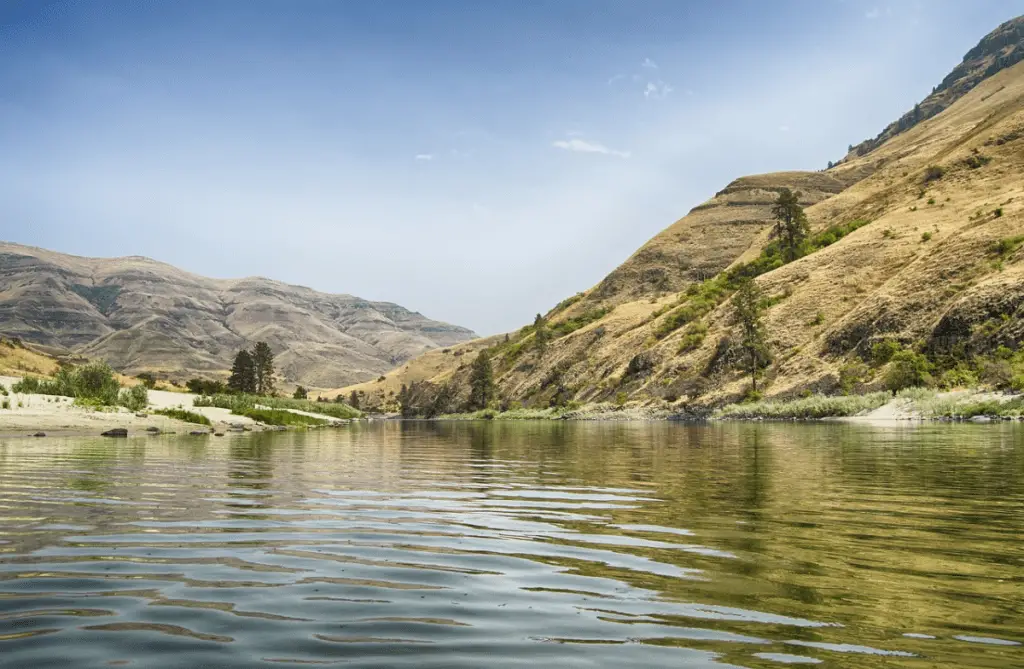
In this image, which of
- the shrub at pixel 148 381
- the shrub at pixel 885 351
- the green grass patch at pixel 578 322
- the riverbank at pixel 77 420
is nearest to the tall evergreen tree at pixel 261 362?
the shrub at pixel 148 381

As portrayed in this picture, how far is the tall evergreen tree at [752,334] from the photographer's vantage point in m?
86.1

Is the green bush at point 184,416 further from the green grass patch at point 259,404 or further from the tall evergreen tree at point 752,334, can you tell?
the tall evergreen tree at point 752,334

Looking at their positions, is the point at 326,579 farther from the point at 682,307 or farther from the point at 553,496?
the point at 682,307

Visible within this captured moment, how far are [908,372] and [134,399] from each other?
6582cm

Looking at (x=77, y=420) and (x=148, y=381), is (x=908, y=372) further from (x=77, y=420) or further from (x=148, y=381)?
(x=148, y=381)

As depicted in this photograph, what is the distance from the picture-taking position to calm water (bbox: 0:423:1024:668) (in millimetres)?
5363

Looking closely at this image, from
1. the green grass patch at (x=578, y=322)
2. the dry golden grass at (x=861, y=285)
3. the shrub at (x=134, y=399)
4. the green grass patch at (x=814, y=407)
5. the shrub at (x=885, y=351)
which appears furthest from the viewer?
the green grass patch at (x=578, y=322)

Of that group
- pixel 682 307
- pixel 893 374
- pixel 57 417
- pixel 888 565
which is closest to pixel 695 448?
pixel 888 565

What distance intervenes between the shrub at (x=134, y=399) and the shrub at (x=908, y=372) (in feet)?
210

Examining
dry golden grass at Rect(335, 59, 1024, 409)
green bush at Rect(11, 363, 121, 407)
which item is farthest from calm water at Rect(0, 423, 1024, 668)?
dry golden grass at Rect(335, 59, 1024, 409)

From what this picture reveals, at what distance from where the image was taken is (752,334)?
8688 cm

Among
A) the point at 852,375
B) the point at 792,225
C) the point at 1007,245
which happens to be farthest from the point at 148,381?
the point at 792,225

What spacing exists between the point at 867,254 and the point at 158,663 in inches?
4026

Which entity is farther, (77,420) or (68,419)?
(77,420)
